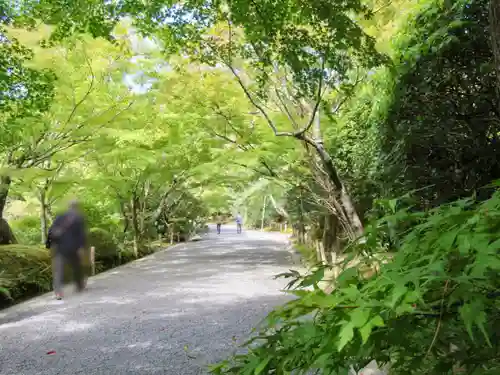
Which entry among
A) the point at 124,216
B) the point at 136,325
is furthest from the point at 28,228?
the point at 136,325

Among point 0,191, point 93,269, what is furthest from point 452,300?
point 93,269

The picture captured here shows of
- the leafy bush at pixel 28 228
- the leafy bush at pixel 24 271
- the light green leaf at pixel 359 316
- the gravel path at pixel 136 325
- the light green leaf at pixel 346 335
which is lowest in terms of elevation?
the gravel path at pixel 136 325

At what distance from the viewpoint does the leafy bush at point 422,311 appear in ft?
3.23

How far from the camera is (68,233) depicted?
7.48 metres

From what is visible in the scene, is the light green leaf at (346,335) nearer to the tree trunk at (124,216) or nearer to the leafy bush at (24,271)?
the leafy bush at (24,271)

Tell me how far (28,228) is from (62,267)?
11.1 metres

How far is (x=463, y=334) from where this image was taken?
1135 mm

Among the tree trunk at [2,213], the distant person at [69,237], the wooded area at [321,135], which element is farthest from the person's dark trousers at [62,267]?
the tree trunk at [2,213]

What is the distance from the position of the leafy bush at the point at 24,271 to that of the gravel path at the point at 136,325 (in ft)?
2.63

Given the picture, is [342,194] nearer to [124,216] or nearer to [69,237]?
[69,237]

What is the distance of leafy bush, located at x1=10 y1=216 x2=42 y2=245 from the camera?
16697mm

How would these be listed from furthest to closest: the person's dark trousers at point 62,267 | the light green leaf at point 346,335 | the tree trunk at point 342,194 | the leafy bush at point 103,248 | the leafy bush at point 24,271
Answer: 1. the leafy bush at point 103,248
2. the leafy bush at point 24,271
3. the person's dark trousers at point 62,267
4. the tree trunk at point 342,194
5. the light green leaf at point 346,335

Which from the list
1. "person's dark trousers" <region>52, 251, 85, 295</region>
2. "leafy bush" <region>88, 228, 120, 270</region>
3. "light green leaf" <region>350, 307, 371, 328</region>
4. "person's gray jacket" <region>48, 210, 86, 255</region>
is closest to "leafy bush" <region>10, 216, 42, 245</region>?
"leafy bush" <region>88, 228, 120, 270</region>

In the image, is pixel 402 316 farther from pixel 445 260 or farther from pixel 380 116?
pixel 380 116
